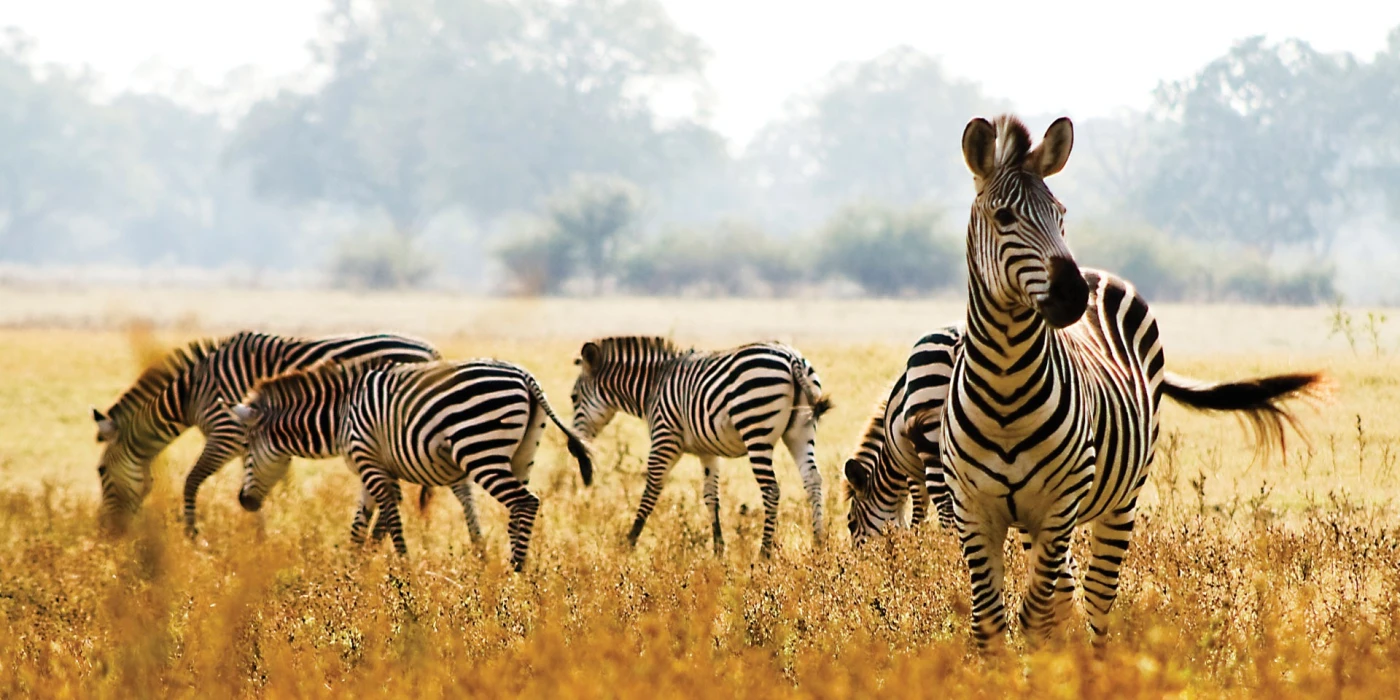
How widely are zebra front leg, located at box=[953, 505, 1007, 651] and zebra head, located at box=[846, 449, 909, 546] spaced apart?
2.73 m

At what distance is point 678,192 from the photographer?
93625mm

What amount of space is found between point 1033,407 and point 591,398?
6997 mm

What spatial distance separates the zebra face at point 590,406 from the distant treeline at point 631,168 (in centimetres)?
4205

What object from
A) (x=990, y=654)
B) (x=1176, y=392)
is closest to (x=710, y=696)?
(x=990, y=654)

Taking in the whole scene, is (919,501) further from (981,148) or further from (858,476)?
(981,148)

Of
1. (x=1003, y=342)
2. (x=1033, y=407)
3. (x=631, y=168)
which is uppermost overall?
(x=631, y=168)

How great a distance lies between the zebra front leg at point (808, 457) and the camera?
9.87 meters

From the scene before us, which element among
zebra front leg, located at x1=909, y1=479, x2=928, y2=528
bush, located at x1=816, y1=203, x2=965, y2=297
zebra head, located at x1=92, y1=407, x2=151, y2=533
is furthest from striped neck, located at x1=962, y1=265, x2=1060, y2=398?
bush, located at x1=816, y1=203, x2=965, y2=297

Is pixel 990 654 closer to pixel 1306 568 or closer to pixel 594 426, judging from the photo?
pixel 1306 568

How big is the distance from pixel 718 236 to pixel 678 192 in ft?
106

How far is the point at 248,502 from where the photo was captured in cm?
1033

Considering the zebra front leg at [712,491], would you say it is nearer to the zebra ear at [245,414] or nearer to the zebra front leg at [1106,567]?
the zebra ear at [245,414]

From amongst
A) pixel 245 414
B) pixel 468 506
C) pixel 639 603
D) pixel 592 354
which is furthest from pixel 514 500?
pixel 639 603

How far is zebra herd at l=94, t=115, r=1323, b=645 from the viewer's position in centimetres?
485
